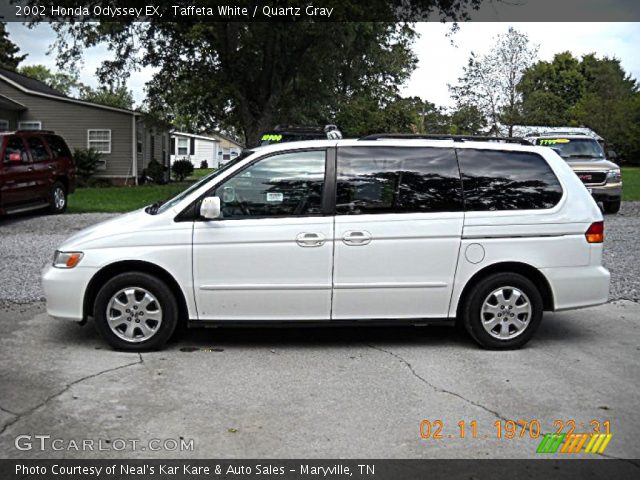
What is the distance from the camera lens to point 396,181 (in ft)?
20.0

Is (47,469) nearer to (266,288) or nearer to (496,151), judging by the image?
(266,288)

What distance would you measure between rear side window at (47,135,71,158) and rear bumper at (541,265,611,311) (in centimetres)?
1413

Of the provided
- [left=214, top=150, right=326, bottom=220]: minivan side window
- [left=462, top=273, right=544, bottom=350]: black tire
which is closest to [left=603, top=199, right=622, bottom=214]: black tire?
[left=462, top=273, right=544, bottom=350]: black tire

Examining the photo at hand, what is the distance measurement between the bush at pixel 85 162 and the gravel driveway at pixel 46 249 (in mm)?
14899

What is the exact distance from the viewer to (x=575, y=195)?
20.5 ft

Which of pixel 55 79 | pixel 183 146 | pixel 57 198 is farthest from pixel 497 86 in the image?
pixel 55 79

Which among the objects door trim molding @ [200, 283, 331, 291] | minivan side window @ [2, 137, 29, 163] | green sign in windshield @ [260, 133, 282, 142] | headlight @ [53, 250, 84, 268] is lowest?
door trim molding @ [200, 283, 331, 291]

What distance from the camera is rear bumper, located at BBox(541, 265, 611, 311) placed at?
611 cm

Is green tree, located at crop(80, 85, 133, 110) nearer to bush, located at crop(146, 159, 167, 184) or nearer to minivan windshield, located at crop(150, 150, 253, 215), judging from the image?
bush, located at crop(146, 159, 167, 184)

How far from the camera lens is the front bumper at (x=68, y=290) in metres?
5.93

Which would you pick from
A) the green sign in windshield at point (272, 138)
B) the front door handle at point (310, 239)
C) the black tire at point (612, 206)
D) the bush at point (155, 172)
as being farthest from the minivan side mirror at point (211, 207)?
the bush at point (155, 172)

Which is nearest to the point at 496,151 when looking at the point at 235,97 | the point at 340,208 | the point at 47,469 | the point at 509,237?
the point at 509,237

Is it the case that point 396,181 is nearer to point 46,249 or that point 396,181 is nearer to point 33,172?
point 46,249

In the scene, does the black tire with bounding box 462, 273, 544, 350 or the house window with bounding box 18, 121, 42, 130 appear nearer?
the black tire with bounding box 462, 273, 544, 350
